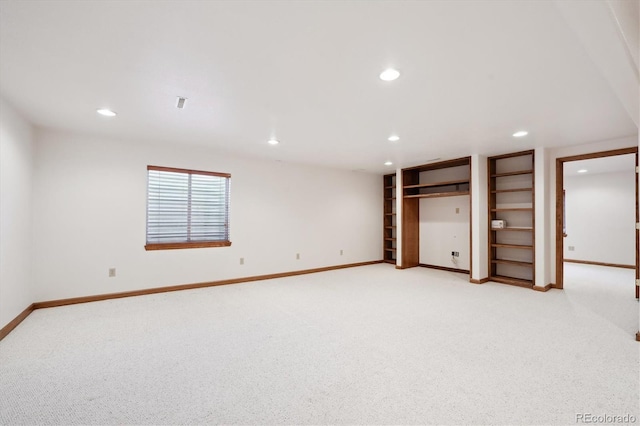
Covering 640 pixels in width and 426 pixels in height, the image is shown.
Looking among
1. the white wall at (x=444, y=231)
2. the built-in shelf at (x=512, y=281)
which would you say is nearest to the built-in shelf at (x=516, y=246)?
the built-in shelf at (x=512, y=281)

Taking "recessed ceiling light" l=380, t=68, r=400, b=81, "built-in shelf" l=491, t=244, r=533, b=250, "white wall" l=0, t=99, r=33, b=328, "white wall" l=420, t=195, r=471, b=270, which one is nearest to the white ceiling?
"recessed ceiling light" l=380, t=68, r=400, b=81

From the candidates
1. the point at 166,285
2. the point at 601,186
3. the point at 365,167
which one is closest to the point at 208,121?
the point at 166,285

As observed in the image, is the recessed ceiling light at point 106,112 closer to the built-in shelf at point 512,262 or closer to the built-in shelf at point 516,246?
the built-in shelf at point 516,246

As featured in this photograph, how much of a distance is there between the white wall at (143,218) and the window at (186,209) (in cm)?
12

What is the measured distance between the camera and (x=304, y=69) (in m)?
2.26

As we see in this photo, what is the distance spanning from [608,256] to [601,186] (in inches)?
67.6

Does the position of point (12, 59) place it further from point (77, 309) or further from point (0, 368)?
point (77, 309)

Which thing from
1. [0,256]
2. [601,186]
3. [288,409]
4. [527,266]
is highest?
[601,186]

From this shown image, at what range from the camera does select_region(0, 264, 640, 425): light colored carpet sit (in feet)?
6.00

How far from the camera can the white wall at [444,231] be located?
20.5 ft

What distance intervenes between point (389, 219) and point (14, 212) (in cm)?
690

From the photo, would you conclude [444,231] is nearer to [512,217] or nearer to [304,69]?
[512,217]

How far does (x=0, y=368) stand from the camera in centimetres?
231

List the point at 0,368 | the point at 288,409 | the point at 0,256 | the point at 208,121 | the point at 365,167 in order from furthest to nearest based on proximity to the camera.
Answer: the point at 365,167 < the point at 208,121 < the point at 0,256 < the point at 0,368 < the point at 288,409
